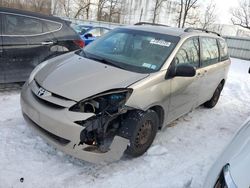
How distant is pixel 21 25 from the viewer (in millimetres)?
5941

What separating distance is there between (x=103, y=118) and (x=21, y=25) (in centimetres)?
358

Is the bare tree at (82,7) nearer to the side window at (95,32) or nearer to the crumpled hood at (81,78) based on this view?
the side window at (95,32)

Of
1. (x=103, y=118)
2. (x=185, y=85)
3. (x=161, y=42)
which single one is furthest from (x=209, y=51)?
(x=103, y=118)

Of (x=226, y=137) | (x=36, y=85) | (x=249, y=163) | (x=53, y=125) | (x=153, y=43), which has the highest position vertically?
(x=153, y=43)

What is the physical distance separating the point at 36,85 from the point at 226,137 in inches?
134

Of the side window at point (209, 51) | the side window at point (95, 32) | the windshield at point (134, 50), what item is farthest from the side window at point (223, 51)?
the side window at point (95, 32)

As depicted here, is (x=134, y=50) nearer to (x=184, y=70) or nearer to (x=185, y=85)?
(x=184, y=70)

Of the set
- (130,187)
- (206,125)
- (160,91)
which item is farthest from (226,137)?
(130,187)

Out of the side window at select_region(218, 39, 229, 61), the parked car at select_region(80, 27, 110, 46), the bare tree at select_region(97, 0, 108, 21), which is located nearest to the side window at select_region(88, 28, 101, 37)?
the parked car at select_region(80, 27, 110, 46)

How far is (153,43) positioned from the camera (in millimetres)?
4434

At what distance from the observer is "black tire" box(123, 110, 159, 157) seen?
355cm

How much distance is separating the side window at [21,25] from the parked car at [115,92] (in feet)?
6.27

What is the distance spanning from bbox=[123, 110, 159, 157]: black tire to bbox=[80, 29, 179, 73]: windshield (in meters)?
0.62

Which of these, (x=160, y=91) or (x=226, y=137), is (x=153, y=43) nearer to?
(x=160, y=91)
